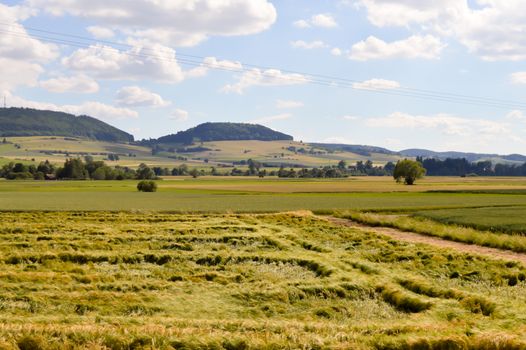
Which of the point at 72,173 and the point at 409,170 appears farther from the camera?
the point at 72,173

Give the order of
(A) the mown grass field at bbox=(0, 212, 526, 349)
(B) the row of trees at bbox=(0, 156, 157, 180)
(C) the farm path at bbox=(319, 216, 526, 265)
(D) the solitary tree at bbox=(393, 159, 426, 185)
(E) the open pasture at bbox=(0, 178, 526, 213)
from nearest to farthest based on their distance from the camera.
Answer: (A) the mown grass field at bbox=(0, 212, 526, 349) < (C) the farm path at bbox=(319, 216, 526, 265) < (E) the open pasture at bbox=(0, 178, 526, 213) < (D) the solitary tree at bbox=(393, 159, 426, 185) < (B) the row of trees at bbox=(0, 156, 157, 180)

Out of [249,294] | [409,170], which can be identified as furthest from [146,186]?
[249,294]

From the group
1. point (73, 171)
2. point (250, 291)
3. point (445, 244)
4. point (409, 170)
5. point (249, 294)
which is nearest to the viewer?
point (249, 294)

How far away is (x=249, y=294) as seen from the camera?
685 inches

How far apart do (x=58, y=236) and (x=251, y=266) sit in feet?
47.2

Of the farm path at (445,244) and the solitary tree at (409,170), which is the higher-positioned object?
the solitary tree at (409,170)

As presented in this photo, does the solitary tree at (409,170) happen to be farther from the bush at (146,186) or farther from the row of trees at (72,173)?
the row of trees at (72,173)

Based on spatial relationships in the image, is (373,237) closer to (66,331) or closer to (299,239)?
(299,239)

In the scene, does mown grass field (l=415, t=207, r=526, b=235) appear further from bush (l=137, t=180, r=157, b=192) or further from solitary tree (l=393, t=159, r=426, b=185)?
solitary tree (l=393, t=159, r=426, b=185)

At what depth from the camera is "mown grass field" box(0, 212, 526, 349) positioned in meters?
11.6

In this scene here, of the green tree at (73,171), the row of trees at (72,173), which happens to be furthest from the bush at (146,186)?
the green tree at (73,171)

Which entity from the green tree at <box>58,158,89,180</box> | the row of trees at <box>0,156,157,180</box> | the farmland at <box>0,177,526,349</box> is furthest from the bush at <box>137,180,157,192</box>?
the farmland at <box>0,177,526,349</box>

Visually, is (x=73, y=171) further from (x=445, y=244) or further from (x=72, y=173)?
(x=445, y=244)

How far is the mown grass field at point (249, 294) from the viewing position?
11633 mm
